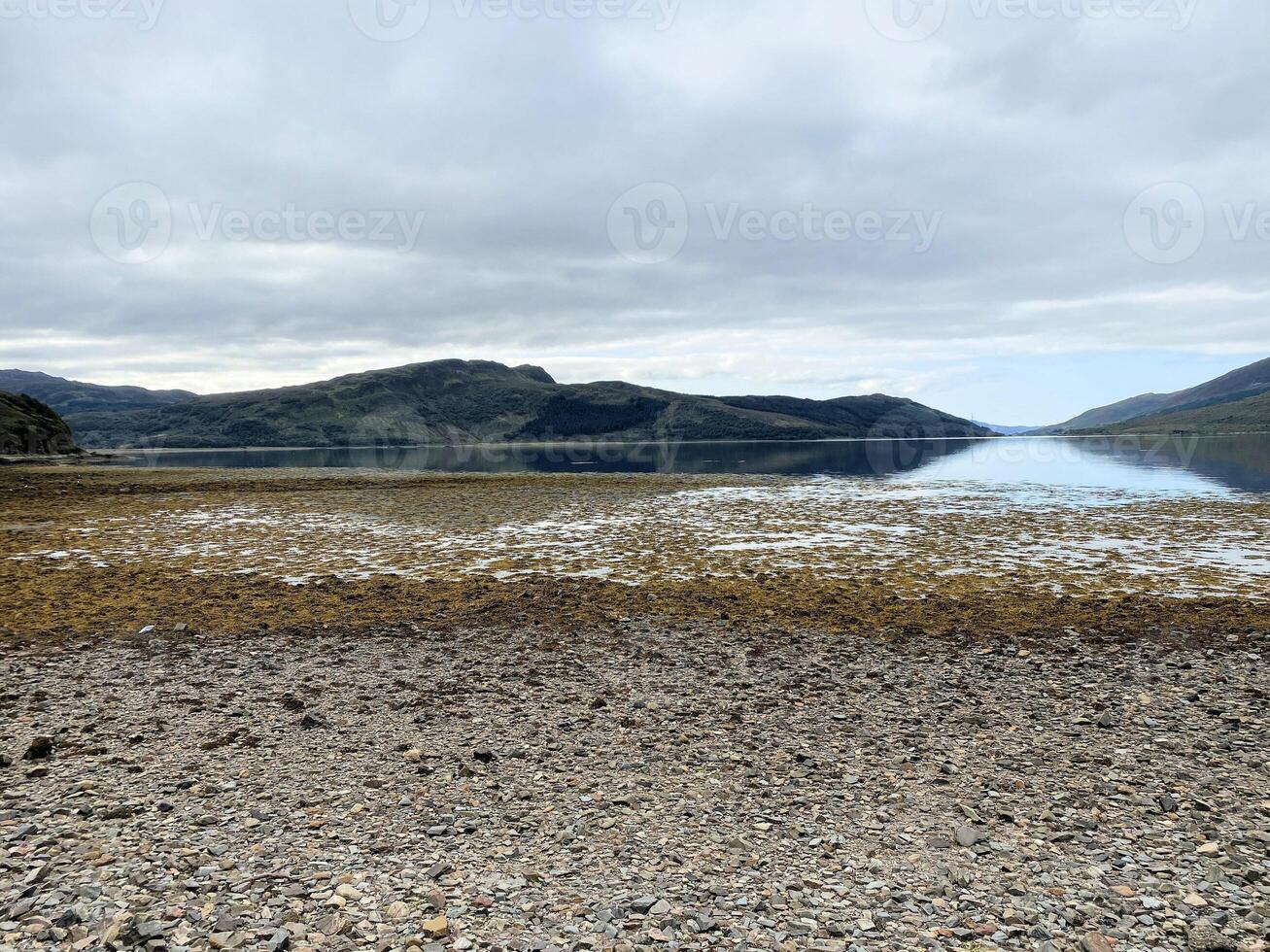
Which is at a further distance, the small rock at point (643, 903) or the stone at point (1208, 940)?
the small rock at point (643, 903)

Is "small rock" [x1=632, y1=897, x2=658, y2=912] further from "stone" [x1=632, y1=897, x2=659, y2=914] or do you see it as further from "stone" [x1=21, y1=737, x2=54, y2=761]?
"stone" [x1=21, y1=737, x2=54, y2=761]

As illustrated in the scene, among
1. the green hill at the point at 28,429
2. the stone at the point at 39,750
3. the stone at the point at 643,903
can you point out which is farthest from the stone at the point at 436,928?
the green hill at the point at 28,429

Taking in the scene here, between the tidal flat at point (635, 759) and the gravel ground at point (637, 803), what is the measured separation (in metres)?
0.05

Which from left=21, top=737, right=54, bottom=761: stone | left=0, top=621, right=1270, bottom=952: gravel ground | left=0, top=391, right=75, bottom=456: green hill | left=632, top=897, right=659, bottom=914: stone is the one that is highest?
left=0, top=391, right=75, bottom=456: green hill

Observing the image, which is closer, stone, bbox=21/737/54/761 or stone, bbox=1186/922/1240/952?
stone, bbox=1186/922/1240/952

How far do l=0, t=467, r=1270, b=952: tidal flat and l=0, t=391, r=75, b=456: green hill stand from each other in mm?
102110

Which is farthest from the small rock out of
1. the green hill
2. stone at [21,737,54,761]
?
the green hill

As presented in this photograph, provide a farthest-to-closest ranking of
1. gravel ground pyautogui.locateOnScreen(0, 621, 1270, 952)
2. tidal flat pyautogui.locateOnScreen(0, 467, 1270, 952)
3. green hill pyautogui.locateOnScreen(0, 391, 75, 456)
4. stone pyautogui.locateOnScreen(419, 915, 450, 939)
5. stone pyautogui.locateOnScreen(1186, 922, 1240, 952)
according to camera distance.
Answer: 1. green hill pyautogui.locateOnScreen(0, 391, 75, 456)
2. tidal flat pyautogui.locateOnScreen(0, 467, 1270, 952)
3. gravel ground pyautogui.locateOnScreen(0, 621, 1270, 952)
4. stone pyautogui.locateOnScreen(419, 915, 450, 939)
5. stone pyautogui.locateOnScreen(1186, 922, 1240, 952)

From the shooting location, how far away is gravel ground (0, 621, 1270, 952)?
6137 mm

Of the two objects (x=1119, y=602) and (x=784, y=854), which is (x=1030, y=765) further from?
(x=1119, y=602)

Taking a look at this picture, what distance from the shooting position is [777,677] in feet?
41.0

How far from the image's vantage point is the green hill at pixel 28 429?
97.4 meters

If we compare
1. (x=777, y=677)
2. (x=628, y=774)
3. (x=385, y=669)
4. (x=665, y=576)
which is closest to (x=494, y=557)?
(x=665, y=576)

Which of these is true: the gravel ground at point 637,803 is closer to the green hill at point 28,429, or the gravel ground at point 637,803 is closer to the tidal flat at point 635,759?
the tidal flat at point 635,759
